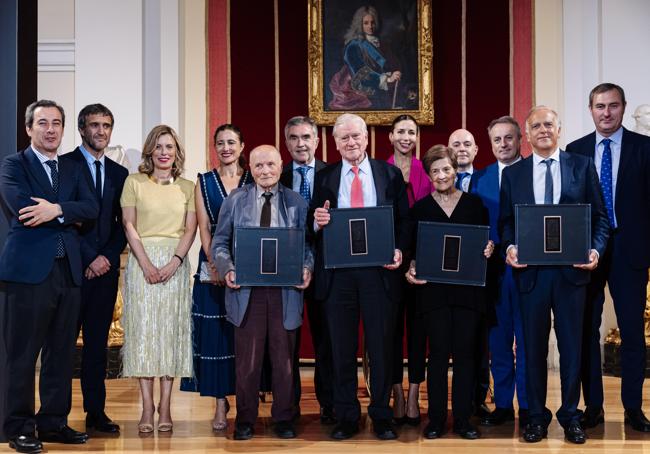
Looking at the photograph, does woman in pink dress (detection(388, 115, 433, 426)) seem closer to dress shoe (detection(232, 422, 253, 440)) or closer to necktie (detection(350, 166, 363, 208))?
necktie (detection(350, 166, 363, 208))

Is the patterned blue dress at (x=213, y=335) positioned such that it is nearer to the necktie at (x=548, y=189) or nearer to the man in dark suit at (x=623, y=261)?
the necktie at (x=548, y=189)

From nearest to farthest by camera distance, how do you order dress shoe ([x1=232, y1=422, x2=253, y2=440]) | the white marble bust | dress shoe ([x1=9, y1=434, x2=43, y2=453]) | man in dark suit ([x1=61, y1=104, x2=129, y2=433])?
dress shoe ([x1=9, y1=434, x2=43, y2=453]) < dress shoe ([x1=232, y1=422, x2=253, y2=440]) < man in dark suit ([x1=61, y1=104, x2=129, y2=433]) < the white marble bust

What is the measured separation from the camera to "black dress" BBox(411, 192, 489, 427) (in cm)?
479

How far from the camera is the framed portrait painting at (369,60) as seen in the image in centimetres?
790

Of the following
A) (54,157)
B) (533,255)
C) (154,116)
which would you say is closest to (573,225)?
(533,255)

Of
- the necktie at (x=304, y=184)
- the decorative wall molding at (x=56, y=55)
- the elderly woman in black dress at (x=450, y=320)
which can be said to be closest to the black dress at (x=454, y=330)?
the elderly woman in black dress at (x=450, y=320)

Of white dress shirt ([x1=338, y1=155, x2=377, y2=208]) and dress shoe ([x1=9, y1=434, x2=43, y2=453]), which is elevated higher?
white dress shirt ([x1=338, y1=155, x2=377, y2=208])

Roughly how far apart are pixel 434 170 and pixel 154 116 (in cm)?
374

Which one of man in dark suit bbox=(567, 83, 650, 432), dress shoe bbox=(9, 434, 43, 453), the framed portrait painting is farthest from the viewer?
the framed portrait painting

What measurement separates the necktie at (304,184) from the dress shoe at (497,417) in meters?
1.57

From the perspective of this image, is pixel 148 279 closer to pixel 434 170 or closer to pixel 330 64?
pixel 434 170

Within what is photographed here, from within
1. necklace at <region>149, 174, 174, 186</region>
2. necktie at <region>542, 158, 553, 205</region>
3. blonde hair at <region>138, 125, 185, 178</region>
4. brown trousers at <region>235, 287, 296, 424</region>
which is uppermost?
blonde hair at <region>138, 125, 185, 178</region>

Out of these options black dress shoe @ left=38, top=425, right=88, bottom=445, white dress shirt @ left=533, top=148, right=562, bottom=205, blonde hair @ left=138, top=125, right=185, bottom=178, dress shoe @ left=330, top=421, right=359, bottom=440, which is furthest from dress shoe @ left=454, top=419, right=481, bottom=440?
blonde hair @ left=138, top=125, right=185, bottom=178

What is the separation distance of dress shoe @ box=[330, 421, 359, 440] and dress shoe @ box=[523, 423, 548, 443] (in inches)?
34.4
